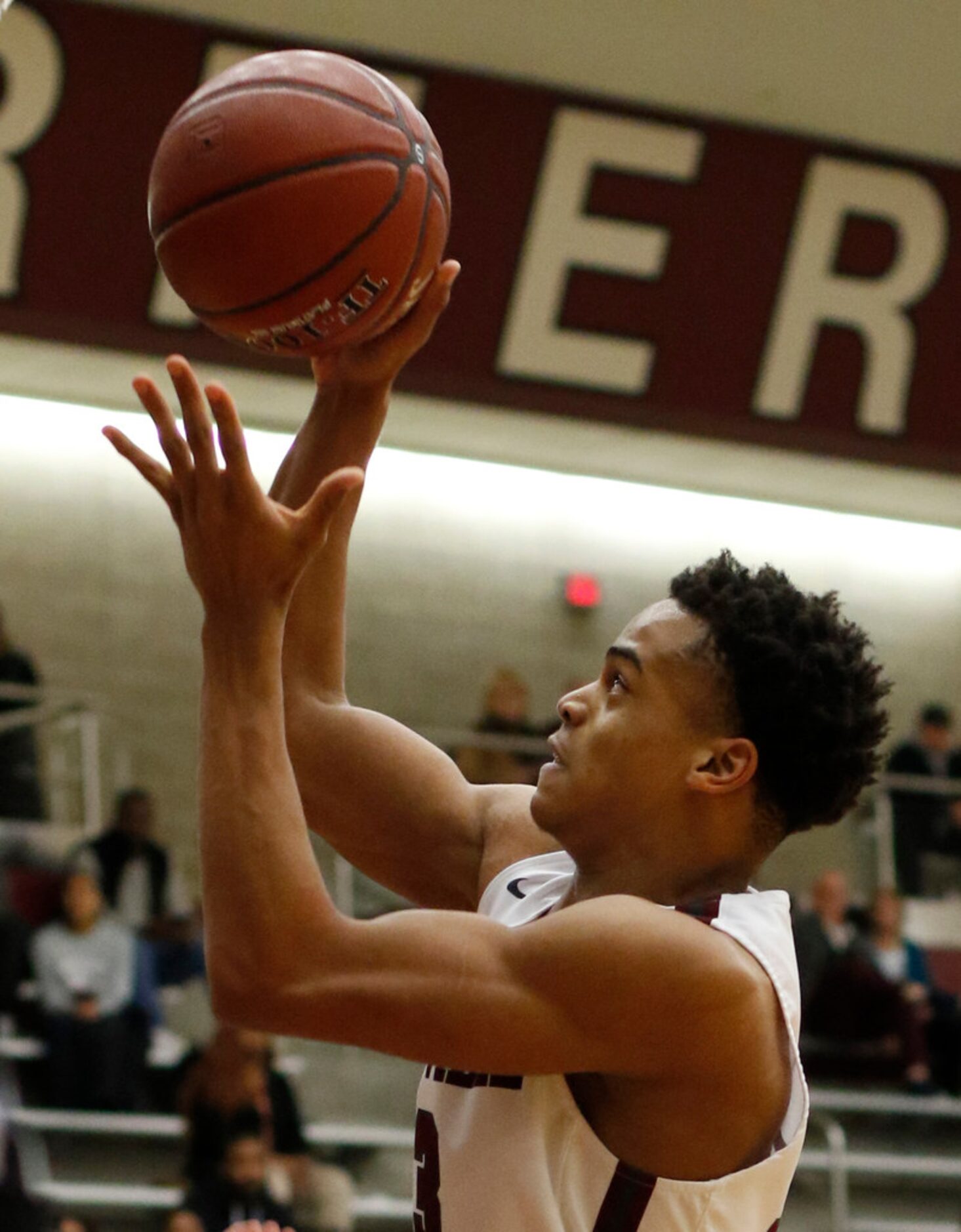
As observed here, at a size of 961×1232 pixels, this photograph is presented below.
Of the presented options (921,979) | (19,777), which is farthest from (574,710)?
(921,979)

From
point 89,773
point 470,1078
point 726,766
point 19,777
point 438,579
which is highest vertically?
point 726,766

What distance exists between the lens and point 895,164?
10.9 m

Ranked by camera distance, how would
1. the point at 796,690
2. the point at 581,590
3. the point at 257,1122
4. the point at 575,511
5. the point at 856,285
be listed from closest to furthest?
the point at 796,690, the point at 257,1122, the point at 856,285, the point at 581,590, the point at 575,511

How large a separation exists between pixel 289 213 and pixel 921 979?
7.53 meters

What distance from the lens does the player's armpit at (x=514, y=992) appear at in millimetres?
2094

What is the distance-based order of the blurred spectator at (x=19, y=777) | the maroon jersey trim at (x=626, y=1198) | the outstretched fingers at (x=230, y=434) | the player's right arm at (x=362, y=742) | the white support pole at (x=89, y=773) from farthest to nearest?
the white support pole at (x=89, y=773) → the blurred spectator at (x=19, y=777) → the player's right arm at (x=362, y=742) → the maroon jersey trim at (x=626, y=1198) → the outstretched fingers at (x=230, y=434)

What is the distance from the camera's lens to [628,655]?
2.47m

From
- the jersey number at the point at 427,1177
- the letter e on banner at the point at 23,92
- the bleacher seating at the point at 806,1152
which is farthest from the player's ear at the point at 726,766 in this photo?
the letter e on banner at the point at 23,92

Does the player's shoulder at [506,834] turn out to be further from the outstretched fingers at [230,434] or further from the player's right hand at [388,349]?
the outstretched fingers at [230,434]

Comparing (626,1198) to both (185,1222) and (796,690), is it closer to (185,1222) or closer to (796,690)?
(796,690)

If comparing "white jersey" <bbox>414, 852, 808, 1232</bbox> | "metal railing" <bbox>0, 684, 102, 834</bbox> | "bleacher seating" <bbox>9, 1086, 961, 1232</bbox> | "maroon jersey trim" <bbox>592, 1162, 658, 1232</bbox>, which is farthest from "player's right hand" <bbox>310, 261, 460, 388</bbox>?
"metal railing" <bbox>0, 684, 102, 834</bbox>

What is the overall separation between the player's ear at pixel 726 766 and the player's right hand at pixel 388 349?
29.1 inches

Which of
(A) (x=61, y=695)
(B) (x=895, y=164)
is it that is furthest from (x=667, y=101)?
(A) (x=61, y=695)

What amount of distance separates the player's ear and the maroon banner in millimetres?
7609
